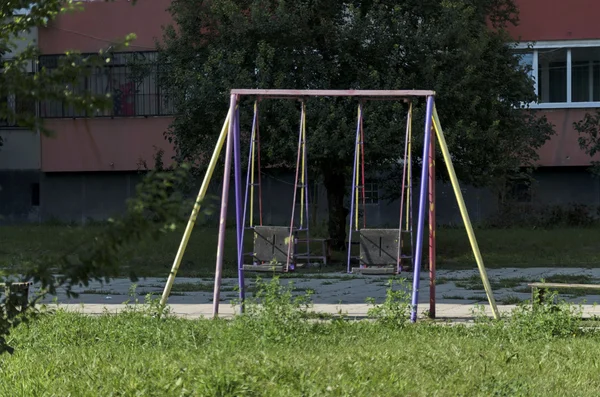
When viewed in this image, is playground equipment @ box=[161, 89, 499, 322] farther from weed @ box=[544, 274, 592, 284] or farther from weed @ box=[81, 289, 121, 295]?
weed @ box=[544, 274, 592, 284]

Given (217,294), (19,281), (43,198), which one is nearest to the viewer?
(19,281)

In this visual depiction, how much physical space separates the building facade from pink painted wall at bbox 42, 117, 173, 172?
3cm

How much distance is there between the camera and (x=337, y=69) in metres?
19.3

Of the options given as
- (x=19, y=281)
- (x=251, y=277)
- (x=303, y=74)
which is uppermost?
(x=303, y=74)

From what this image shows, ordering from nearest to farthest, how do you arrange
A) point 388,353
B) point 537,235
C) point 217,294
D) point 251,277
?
point 388,353 → point 217,294 → point 251,277 → point 537,235

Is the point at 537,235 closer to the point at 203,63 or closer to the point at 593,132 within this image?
the point at 593,132

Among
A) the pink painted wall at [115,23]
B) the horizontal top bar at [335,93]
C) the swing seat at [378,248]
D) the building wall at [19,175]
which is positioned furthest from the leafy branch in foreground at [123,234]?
the building wall at [19,175]

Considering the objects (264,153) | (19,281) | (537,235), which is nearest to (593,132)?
(537,235)

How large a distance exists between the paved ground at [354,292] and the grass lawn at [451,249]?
68.6 inches

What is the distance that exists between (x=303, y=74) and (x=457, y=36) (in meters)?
2.89

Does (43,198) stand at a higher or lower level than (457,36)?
lower

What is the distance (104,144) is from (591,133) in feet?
48.4

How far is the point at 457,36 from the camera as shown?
1902 cm

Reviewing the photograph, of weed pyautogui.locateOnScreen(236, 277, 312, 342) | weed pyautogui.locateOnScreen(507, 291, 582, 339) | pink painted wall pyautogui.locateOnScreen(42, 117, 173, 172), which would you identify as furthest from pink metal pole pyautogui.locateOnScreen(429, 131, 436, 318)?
pink painted wall pyautogui.locateOnScreen(42, 117, 173, 172)
